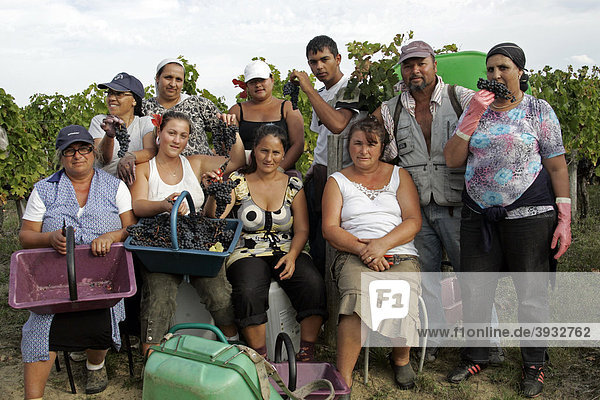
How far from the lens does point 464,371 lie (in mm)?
3439

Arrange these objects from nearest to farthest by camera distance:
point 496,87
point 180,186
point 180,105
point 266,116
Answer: point 496,87
point 180,186
point 180,105
point 266,116

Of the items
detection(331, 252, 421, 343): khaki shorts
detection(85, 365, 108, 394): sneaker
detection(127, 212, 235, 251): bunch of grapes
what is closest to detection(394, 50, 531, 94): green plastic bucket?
detection(331, 252, 421, 343): khaki shorts

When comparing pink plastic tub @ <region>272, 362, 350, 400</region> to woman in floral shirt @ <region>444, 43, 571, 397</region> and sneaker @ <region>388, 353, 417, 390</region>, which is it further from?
woman in floral shirt @ <region>444, 43, 571, 397</region>

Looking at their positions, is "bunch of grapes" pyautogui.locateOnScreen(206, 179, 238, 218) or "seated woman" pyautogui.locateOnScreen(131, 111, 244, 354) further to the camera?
"bunch of grapes" pyautogui.locateOnScreen(206, 179, 238, 218)

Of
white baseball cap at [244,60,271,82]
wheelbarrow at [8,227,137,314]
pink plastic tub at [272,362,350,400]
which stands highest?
white baseball cap at [244,60,271,82]

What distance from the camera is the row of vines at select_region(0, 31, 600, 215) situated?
237 inches

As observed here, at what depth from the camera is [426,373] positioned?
3543 millimetres

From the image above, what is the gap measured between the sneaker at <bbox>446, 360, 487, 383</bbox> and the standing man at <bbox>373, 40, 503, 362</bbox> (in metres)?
0.23

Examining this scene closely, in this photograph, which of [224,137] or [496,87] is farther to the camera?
[224,137]

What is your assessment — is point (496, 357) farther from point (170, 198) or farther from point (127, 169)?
point (127, 169)

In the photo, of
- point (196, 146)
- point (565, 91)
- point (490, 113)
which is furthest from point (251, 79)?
point (565, 91)

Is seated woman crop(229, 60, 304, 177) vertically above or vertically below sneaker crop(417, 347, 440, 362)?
above

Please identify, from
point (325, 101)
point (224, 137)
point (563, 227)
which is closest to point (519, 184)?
point (563, 227)

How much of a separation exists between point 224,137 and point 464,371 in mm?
2332
